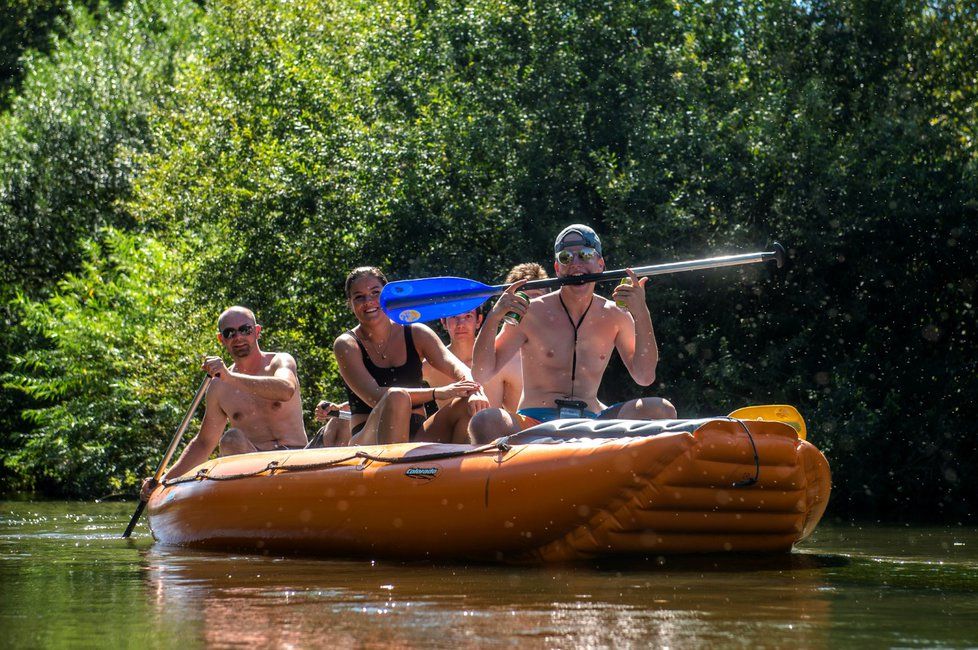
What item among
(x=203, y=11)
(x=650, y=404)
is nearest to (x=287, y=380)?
(x=650, y=404)

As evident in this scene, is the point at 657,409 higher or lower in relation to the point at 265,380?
lower

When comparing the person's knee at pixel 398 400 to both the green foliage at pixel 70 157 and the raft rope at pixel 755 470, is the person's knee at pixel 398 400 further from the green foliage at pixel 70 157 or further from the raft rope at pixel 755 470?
the green foliage at pixel 70 157

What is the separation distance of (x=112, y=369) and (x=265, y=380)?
12.7 meters

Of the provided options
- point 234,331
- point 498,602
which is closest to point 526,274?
point 234,331

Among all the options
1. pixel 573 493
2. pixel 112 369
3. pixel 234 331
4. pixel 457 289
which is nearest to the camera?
pixel 573 493

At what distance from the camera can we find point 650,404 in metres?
5.86

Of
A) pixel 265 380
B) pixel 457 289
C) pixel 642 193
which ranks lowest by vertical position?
pixel 265 380

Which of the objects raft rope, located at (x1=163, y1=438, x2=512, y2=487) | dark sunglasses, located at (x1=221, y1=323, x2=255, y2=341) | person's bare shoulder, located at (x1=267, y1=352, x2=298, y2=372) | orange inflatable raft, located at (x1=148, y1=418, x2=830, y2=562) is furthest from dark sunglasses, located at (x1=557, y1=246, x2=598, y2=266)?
dark sunglasses, located at (x1=221, y1=323, x2=255, y2=341)

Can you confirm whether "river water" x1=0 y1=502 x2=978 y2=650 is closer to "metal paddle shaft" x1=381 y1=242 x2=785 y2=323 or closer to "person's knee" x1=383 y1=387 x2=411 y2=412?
"person's knee" x1=383 y1=387 x2=411 y2=412

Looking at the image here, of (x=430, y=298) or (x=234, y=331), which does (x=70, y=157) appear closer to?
(x=234, y=331)

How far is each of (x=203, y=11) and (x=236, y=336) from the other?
63.6ft

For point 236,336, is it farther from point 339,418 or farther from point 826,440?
point 826,440

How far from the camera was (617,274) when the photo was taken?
20.1 ft

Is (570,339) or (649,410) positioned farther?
(570,339)
